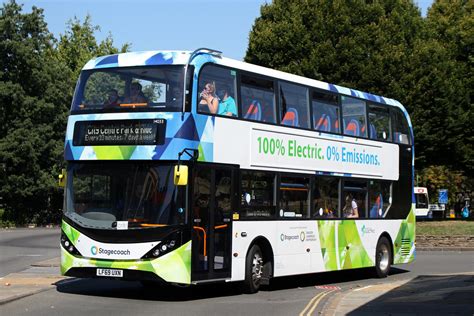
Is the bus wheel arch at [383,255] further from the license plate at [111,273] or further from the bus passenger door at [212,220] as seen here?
the license plate at [111,273]

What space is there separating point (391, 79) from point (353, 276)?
20.7 metres

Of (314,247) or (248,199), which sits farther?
(314,247)

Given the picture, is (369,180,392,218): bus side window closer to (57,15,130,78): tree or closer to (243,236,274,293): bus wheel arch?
(243,236,274,293): bus wheel arch

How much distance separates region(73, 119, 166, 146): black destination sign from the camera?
1327 centimetres

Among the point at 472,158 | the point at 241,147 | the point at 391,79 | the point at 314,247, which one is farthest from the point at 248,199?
the point at 472,158

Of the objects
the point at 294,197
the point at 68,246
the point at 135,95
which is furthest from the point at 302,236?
the point at 68,246

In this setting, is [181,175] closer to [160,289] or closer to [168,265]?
[168,265]

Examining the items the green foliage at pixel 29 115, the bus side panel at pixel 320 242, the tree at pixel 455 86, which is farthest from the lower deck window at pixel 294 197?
the green foliage at pixel 29 115

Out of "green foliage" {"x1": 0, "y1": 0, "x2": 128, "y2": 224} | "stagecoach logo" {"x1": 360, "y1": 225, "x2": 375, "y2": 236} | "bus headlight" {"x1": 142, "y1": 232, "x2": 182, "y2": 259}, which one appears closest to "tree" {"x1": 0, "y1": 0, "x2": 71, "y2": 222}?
"green foliage" {"x1": 0, "y1": 0, "x2": 128, "y2": 224}

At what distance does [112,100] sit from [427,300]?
653 cm

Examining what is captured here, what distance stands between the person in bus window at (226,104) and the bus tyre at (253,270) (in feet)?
→ 8.88

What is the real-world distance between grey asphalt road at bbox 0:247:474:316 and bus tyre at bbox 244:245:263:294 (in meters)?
0.22

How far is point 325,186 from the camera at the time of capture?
1755 centimetres

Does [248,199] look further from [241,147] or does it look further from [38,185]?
[38,185]
